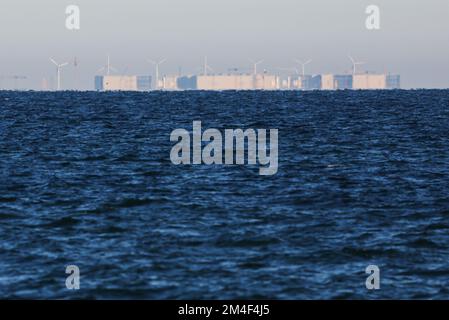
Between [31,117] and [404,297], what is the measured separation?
96710 mm

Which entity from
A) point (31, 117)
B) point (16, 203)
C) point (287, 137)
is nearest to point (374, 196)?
point (16, 203)

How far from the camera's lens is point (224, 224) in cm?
3678

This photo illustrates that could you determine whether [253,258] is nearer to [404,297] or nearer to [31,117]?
[404,297]

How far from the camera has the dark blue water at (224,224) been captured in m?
28.4

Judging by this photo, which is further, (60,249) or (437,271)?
(60,249)

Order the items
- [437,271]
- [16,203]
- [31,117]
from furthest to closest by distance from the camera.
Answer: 1. [31,117]
2. [16,203]
3. [437,271]

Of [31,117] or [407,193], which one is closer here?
[407,193]

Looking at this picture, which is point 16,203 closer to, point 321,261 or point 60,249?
point 60,249

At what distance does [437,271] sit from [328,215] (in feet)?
30.5

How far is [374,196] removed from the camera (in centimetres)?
4394

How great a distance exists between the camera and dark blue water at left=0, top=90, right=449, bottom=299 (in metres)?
28.4

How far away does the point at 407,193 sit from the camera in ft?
148

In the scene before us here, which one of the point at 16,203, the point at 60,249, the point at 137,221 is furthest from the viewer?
the point at 16,203

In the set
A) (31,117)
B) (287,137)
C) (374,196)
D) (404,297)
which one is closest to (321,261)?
(404,297)
